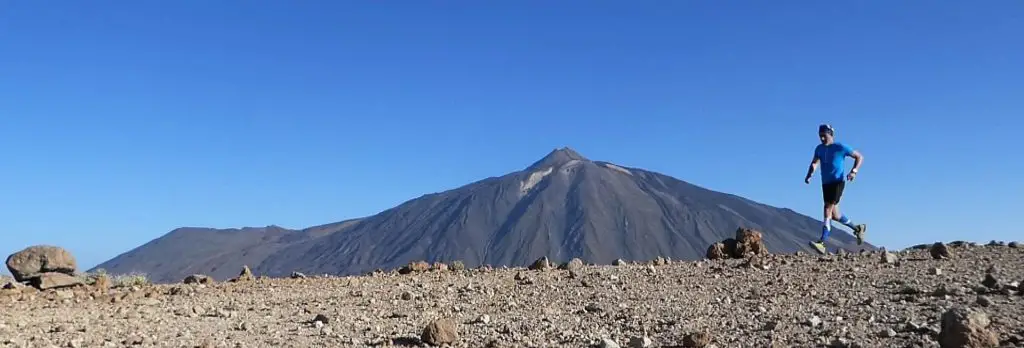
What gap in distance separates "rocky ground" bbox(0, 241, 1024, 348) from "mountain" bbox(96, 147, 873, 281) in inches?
4382

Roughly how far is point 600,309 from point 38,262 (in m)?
11.5

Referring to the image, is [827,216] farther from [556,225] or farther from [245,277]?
[556,225]

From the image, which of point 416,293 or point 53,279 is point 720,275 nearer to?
point 416,293

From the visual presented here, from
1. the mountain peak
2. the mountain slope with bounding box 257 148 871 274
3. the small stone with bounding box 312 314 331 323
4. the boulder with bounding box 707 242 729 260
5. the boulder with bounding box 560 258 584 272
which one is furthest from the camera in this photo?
the mountain peak

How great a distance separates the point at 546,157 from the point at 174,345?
189 metres

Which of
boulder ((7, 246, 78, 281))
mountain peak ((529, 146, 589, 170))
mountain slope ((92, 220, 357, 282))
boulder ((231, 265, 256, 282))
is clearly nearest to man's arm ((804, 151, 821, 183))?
boulder ((231, 265, 256, 282))

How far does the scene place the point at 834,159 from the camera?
1109 centimetres

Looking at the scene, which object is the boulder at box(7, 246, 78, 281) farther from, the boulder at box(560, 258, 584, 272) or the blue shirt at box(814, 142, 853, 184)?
the blue shirt at box(814, 142, 853, 184)

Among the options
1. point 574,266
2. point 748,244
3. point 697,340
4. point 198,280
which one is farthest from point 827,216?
point 198,280

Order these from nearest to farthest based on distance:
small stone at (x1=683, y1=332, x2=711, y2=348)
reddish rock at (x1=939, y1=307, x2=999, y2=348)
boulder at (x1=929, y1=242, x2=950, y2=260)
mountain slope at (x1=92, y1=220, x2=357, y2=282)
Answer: reddish rock at (x1=939, y1=307, x2=999, y2=348), small stone at (x1=683, y1=332, x2=711, y2=348), boulder at (x1=929, y1=242, x2=950, y2=260), mountain slope at (x1=92, y1=220, x2=357, y2=282)

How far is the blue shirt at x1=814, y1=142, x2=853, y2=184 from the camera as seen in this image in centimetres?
1105

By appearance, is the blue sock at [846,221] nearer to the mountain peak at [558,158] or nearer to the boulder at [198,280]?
the boulder at [198,280]

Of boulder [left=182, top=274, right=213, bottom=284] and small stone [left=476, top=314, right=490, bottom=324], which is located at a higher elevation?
boulder [left=182, top=274, right=213, bottom=284]

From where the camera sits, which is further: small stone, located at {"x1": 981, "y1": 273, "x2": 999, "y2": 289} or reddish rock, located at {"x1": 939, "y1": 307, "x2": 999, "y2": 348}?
small stone, located at {"x1": 981, "y1": 273, "x2": 999, "y2": 289}
